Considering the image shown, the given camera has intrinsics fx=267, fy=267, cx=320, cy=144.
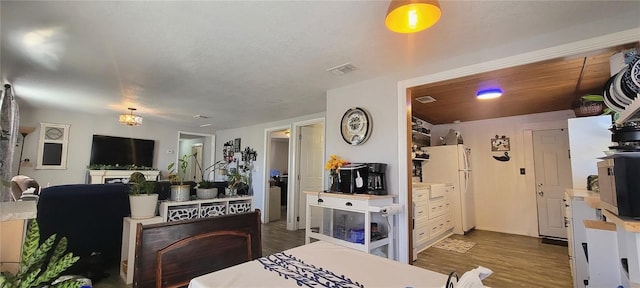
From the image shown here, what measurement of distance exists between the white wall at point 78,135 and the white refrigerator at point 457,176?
237 inches

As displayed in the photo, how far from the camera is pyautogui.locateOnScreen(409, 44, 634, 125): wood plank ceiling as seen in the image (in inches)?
96.7

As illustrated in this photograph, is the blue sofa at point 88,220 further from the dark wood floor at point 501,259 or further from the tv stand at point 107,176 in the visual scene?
the tv stand at point 107,176

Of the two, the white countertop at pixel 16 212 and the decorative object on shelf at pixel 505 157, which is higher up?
the decorative object on shelf at pixel 505 157

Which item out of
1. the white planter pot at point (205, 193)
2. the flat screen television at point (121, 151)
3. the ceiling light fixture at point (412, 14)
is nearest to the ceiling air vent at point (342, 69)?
the ceiling light fixture at point (412, 14)

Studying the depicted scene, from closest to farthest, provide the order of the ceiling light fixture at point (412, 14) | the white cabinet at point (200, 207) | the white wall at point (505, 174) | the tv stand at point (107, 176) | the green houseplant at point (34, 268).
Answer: the green houseplant at point (34, 268)
the ceiling light fixture at point (412, 14)
the white cabinet at point (200, 207)
the white wall at point (505, 174)
the tv stand at point (107, 176)

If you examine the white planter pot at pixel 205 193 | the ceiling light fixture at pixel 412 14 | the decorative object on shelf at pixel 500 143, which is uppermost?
the ceiling light fixture at pixel 412 14

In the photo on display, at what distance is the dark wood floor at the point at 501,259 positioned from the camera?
105 inches

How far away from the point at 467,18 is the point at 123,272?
3.65 m

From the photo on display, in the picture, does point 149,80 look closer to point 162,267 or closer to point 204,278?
point 162,267

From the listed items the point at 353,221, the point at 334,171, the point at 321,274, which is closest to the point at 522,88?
the point at 334,171

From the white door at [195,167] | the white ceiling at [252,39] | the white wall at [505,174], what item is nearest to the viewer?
the white ceiling at [252,39]

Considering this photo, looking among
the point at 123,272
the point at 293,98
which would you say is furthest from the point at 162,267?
the point at 293,98

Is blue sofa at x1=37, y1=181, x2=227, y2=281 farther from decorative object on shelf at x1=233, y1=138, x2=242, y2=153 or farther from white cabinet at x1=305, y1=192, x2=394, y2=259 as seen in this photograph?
decorative object on shelf at x1=233, y1=138, x2=242, y2=153

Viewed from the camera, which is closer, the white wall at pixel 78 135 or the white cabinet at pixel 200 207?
the white cabinet at pixel 200 207
